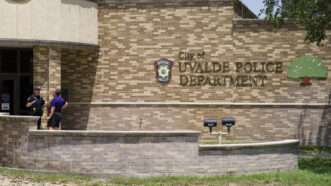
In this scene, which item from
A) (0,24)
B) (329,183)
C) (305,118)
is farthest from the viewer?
(305,118)

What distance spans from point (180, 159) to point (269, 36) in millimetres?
9530

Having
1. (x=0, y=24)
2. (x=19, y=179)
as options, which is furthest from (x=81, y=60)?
(x=19, y=179)

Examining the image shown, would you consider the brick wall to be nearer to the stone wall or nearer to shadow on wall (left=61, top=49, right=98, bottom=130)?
the stone wall

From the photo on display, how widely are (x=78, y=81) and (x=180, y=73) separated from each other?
3.96 m

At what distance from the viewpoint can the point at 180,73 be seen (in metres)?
22.9

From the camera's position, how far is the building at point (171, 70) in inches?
874

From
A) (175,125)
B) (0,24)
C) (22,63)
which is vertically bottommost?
(175,125)

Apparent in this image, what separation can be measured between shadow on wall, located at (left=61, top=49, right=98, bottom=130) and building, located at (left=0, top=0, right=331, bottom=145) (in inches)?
1.5

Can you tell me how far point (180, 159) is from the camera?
14.3m

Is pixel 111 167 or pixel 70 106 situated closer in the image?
pixel 111 167

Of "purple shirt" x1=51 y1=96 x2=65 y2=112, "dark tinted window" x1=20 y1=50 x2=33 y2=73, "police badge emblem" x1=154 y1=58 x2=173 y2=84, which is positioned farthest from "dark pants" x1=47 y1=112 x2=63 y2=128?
"dark tinted window" x1=20 y1=50 x2=33 y2=73

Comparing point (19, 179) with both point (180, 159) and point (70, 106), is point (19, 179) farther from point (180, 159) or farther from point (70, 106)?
point (70, 106)

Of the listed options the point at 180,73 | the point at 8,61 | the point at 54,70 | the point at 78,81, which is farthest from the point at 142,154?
the point at 8,61

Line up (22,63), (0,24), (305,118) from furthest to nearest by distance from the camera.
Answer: (22,63), (305,118), (0,24)
